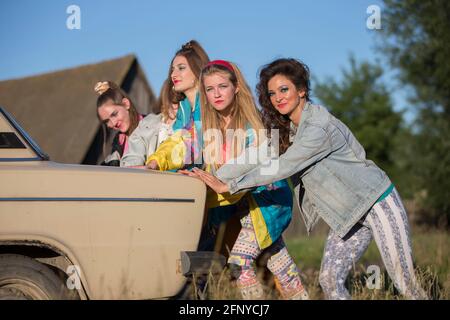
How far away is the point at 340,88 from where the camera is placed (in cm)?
3123

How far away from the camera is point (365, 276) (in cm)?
622

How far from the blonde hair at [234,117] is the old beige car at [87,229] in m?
0.82

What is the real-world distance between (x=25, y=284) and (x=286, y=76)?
2367 mm

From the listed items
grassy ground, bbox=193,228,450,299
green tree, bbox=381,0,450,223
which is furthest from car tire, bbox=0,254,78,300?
green tree, bbox=381,0,450,223

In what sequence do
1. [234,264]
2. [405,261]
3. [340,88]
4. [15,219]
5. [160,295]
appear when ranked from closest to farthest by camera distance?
1. [15,219]
2. [160,295]
3. [405,261]
4. [234,264]
5. [340,88]

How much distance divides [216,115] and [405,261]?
1799mm

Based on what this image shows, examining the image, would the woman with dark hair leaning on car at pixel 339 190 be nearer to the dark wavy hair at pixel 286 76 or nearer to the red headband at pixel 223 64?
the dark wavy hair at pixel 286 76

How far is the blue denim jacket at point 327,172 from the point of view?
3.92m

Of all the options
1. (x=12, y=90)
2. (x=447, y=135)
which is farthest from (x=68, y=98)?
(x=447, y=135)

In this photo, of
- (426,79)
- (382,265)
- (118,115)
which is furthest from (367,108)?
(118,115)

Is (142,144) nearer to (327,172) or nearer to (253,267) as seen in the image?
(253,267)

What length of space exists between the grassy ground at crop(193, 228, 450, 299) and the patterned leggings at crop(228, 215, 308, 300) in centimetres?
9

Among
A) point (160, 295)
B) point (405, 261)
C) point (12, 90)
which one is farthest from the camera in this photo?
point (12, 90)
